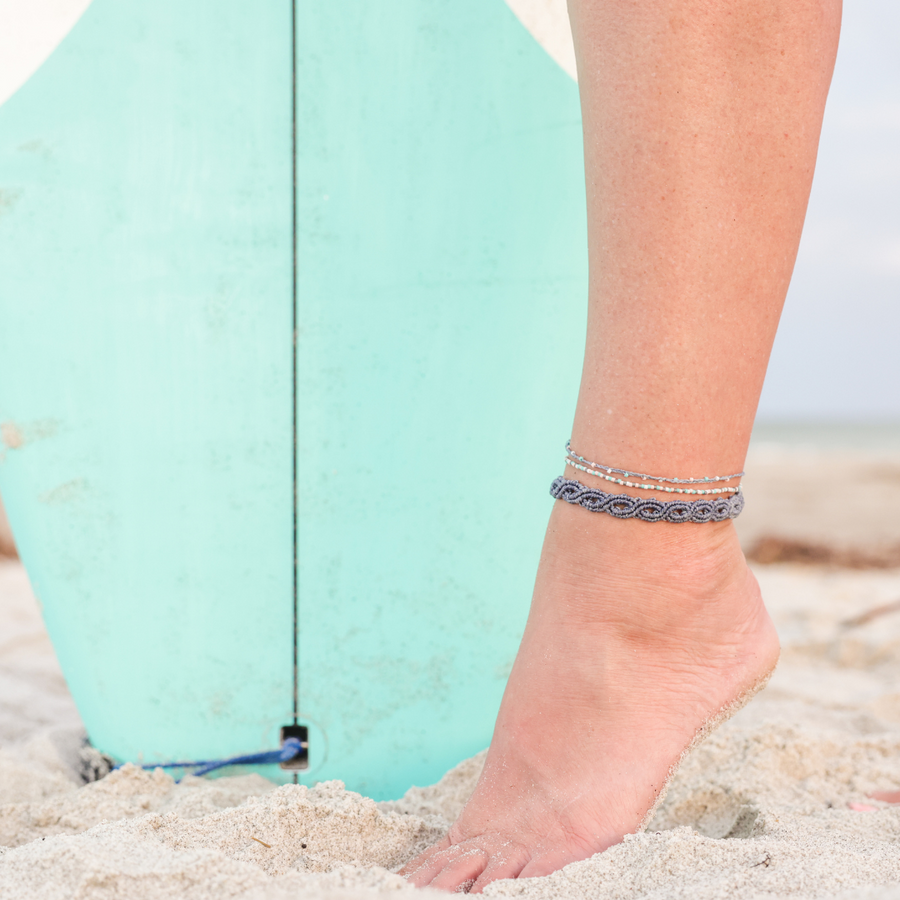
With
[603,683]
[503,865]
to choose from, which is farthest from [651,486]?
[503,865]

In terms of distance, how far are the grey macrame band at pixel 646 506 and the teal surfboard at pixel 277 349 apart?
26 centimetres

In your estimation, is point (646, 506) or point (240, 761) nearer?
point (646, 506)

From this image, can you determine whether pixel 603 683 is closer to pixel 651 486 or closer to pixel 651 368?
pixel 651 486

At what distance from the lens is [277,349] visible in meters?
0.97

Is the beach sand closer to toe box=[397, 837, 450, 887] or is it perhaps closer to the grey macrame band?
toe box=[397, 837, 450, 887]

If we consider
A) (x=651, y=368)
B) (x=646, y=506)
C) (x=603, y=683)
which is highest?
(x=651, y=368)

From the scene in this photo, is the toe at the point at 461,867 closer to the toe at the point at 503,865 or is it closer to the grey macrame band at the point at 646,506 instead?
the toe at the point at 503,865

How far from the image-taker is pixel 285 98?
3.12 feet

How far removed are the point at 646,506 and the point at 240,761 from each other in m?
0.56

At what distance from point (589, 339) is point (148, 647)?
62 centimetres

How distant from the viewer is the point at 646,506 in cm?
74

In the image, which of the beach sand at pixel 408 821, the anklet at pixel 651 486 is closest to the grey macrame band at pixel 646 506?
the anklet at pixel 651 486

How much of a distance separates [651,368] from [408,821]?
47cm

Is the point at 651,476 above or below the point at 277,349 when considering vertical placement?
below
